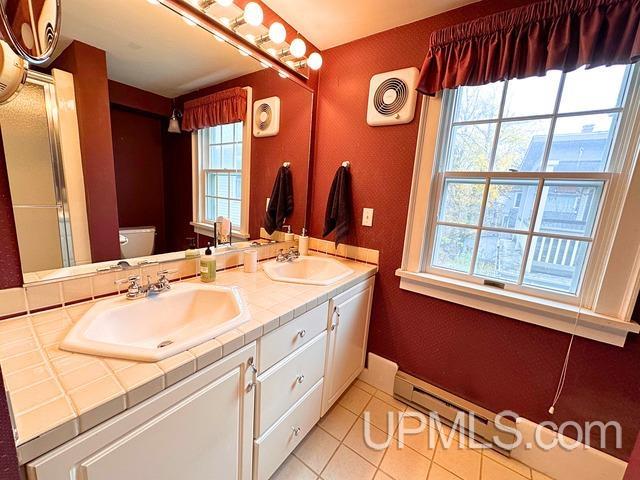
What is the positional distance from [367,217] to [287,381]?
1.07 meters

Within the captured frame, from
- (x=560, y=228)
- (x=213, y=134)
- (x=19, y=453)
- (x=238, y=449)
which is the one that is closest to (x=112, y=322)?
(x=19, y=453)

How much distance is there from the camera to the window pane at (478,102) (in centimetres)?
135

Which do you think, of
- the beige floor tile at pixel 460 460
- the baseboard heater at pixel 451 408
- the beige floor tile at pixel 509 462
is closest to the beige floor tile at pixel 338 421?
the baseboard heater at pixel 451 408

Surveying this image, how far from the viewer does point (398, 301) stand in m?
1.68

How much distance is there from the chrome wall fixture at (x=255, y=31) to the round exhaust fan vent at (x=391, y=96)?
0.42m

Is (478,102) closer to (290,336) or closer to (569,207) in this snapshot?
(569,207)

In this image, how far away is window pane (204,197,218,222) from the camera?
1.33 m

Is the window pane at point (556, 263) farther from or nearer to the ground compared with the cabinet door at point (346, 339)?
farther from the ground

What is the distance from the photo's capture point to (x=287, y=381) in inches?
43.4

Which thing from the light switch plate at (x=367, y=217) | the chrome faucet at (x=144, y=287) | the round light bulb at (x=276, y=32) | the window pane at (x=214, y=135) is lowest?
the chrome faucet at (x=144, y=287)

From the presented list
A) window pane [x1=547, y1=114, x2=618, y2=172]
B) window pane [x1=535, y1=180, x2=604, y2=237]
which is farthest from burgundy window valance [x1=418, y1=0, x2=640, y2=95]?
window pane [x1=535, y1=180, x2=604, y2=237]

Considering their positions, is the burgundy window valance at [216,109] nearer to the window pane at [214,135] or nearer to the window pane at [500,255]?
the window pane at [214,135]

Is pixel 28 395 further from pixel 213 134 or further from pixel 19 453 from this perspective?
pixel 213 134

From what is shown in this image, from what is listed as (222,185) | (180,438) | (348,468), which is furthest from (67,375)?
(348,468)
